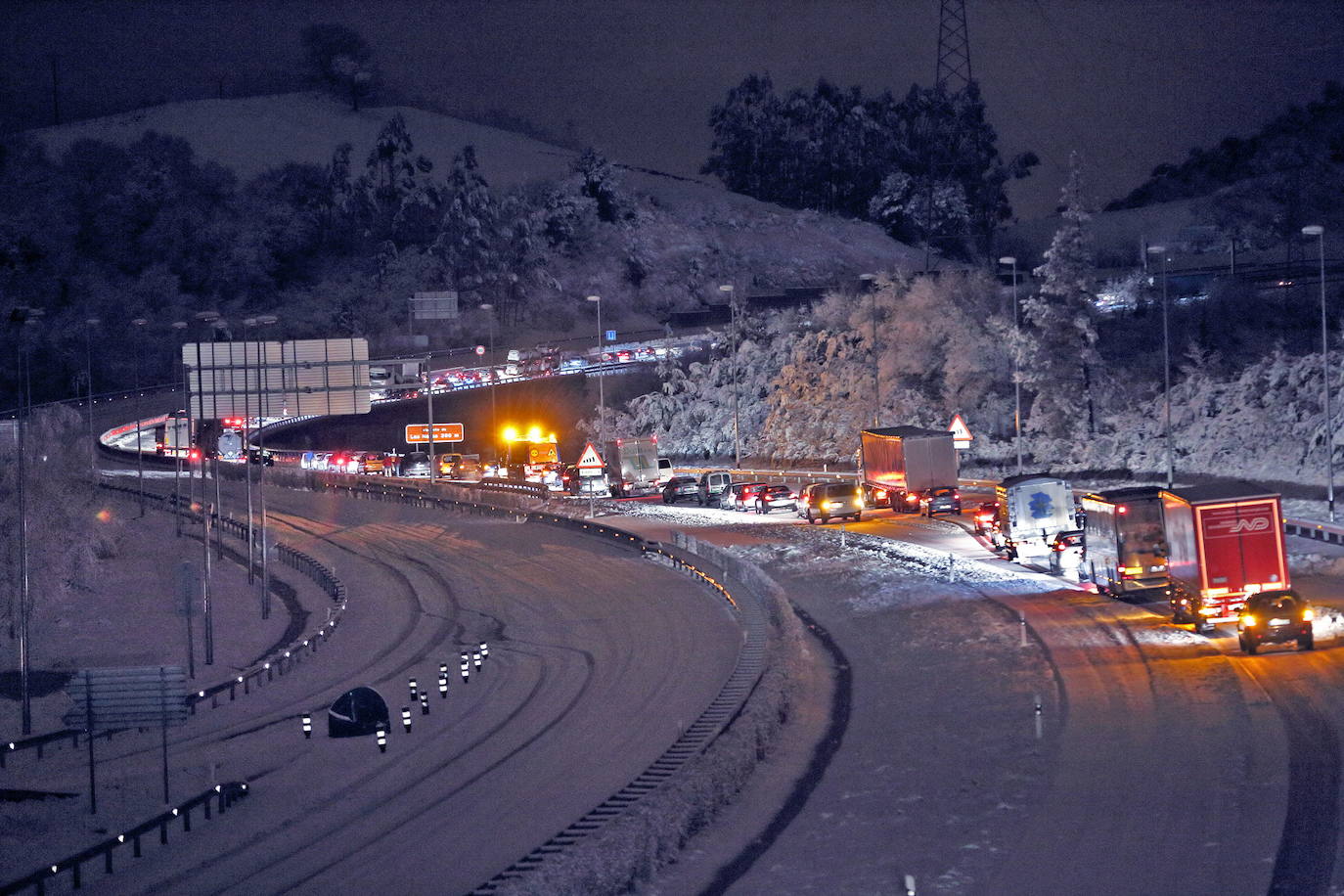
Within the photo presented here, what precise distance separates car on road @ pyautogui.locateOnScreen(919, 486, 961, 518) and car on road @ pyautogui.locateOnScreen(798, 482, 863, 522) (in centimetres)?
259

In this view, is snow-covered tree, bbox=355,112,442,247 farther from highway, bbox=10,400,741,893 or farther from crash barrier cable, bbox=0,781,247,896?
crash barrier cable, bbox=0,781,247,896

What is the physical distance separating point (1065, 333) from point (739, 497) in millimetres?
19867

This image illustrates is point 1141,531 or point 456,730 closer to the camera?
point 456,730

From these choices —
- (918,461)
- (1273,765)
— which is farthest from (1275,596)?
(918,461)

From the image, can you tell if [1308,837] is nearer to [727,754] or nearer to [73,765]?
[727,754]

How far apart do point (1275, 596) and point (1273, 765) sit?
7.98 meters

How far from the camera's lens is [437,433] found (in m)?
84.9

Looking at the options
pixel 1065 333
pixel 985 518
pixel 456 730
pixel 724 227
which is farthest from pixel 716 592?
pixel 724 227

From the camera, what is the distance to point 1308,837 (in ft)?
50.7

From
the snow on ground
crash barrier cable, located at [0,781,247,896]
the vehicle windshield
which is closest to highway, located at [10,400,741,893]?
crash barrier cable, located at [0,781,247,896]

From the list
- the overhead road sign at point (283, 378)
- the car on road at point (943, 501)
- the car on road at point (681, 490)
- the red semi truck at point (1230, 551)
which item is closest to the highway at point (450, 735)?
the overhead road sign at point (283, 378)

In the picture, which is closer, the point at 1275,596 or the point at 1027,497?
the point at 1275,596

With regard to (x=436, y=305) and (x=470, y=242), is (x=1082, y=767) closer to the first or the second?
(x=436, y=305)

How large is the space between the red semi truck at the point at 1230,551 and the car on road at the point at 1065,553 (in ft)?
32.1
